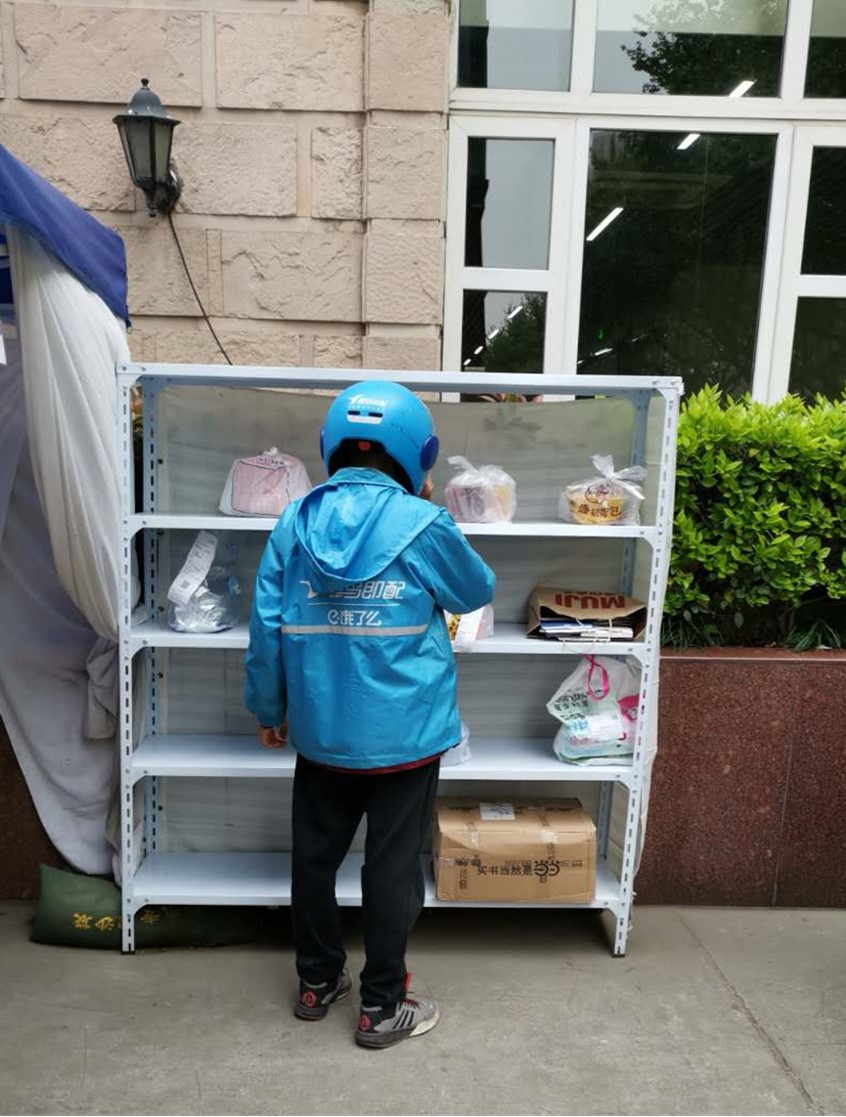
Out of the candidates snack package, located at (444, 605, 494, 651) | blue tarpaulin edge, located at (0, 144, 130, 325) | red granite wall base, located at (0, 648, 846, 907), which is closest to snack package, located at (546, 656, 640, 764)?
red granite wall base, located at (0, 648, 846, 907)

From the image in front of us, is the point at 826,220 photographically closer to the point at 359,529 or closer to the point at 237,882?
the point at 359,529

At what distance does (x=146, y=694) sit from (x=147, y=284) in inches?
81.0

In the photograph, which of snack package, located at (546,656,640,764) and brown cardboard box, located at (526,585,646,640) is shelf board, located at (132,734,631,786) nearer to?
snack package, located at (546,656,640,764)

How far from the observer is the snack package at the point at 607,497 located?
284 cm

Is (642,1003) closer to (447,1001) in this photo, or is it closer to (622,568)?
(447,1001)

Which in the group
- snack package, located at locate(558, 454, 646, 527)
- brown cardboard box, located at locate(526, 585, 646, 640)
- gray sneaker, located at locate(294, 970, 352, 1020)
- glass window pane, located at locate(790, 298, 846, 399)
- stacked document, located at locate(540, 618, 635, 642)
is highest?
glass window pane, located at locate(790, 298, 846, 399)

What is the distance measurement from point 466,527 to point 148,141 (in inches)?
95.8

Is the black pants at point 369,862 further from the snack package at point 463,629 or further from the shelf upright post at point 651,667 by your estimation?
the shelf upright post at point 651,667

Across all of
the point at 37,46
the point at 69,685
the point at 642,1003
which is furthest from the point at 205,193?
the point at 642,1003

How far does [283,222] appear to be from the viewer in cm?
400

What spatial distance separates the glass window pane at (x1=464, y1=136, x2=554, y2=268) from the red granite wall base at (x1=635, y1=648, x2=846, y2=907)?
2286mm

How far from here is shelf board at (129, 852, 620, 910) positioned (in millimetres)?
2875

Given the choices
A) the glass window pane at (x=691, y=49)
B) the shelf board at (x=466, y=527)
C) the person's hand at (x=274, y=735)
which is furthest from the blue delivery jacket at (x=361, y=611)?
the glass window pane at (x=691, y=49)

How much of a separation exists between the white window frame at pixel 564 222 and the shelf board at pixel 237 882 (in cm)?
253
